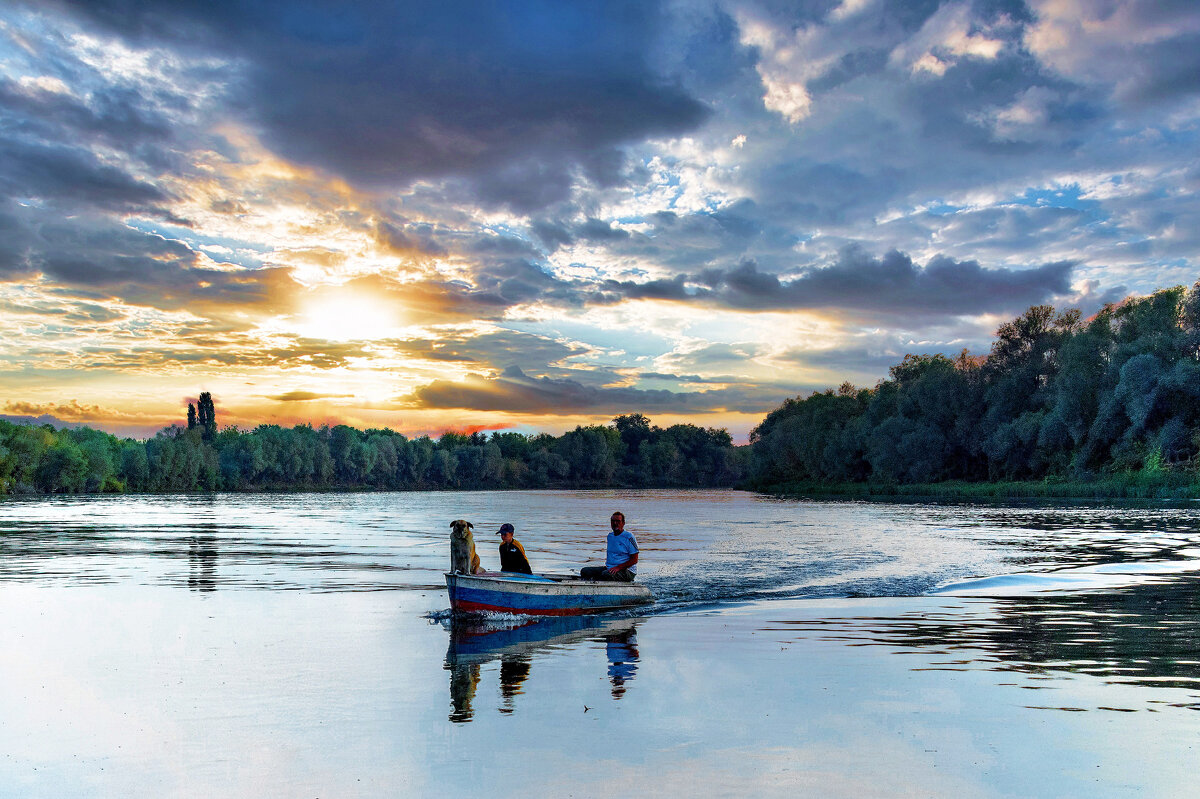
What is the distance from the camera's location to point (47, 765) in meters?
10.4

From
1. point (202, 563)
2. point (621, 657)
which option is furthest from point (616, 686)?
point (202, 563)

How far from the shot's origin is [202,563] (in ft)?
113

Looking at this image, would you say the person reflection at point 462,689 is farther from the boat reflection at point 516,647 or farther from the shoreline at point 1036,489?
the shoreline at point 1036,489

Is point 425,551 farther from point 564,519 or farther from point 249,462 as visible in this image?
point 249,462

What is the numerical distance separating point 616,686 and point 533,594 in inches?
266

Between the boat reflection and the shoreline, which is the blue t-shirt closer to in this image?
the boat reflection

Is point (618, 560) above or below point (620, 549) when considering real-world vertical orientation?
below

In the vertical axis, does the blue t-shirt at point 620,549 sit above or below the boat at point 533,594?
above

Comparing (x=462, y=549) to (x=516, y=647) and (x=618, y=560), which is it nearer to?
(x=516, y=647)

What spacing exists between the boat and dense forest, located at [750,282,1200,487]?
72.0m

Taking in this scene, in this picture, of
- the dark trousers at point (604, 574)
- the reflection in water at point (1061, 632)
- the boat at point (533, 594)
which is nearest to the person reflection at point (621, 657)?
the boat at point (533, 594)

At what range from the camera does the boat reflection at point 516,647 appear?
13664mm

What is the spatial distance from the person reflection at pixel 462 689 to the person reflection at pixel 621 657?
2.18m

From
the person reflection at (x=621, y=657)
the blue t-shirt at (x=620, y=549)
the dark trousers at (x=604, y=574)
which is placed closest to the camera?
the person reflection at (x=621, y=657)
